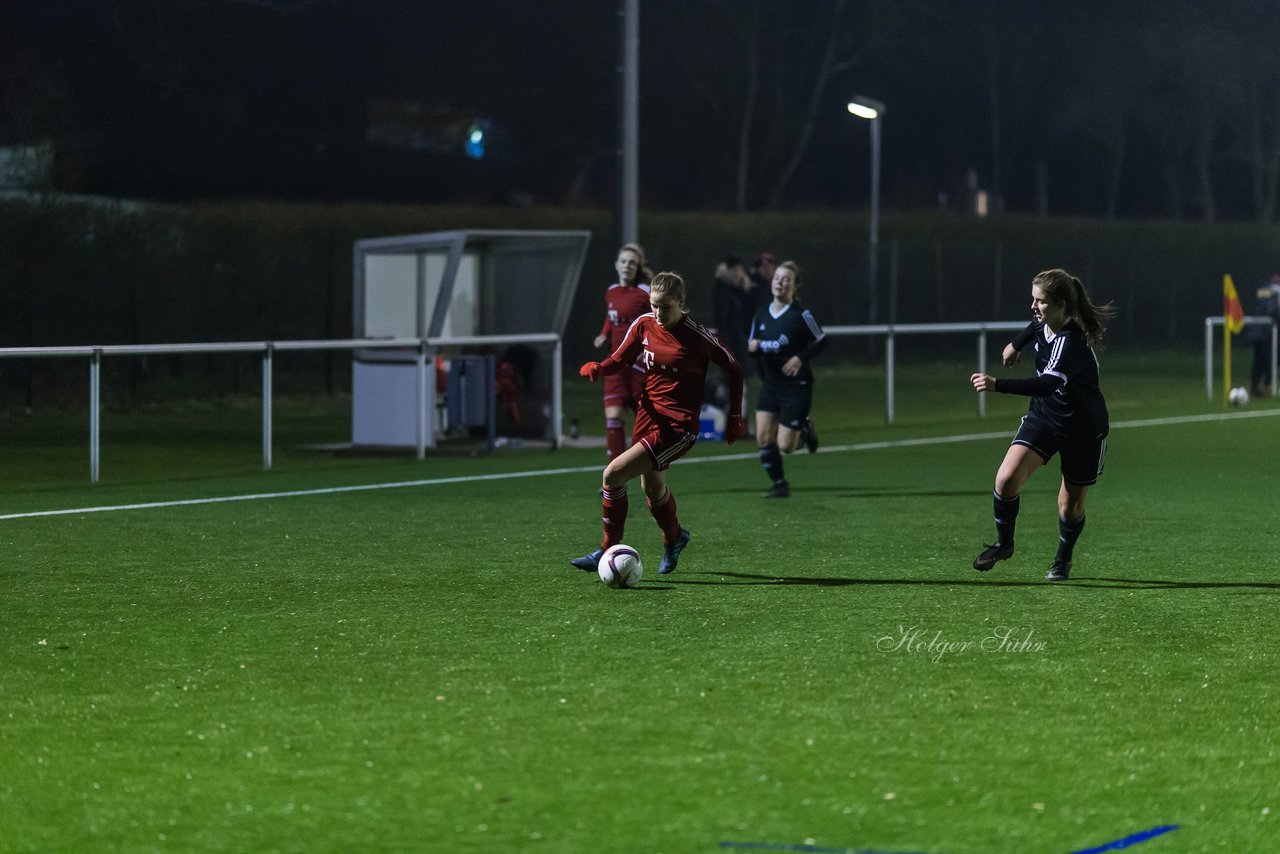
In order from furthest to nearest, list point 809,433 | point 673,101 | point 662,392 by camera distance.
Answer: point 673,101
point 809,433
point 662,392

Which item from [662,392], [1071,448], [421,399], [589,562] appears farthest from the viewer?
[421,399]

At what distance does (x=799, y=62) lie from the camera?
4931 centimetres

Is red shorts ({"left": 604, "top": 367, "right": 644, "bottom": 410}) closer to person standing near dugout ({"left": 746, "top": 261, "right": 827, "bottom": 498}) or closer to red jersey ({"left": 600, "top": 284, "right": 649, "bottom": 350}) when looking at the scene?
red jersey ({"left": 600, "top": 284, "right": 649, "bottom": 350})

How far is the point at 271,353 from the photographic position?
1827 cm

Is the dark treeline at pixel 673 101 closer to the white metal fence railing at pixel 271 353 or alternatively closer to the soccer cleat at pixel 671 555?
the white metal fence railing at pixel 271 353

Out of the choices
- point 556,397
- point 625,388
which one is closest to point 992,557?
point 625,388

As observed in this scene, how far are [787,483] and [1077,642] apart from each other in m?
6.65

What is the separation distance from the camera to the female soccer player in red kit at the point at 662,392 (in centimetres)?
1017

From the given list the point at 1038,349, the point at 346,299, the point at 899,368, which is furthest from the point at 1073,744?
the point at 899,368

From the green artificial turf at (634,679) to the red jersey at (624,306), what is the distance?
51.5 inches

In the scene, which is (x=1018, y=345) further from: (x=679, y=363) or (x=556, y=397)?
(x=556, y=397)

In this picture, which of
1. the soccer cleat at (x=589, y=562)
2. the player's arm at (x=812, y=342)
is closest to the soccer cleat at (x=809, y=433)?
the player's arm at (x=812, y=342)

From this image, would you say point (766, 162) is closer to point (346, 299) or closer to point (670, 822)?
point (346, 299)

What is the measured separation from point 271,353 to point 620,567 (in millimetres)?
9185
